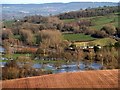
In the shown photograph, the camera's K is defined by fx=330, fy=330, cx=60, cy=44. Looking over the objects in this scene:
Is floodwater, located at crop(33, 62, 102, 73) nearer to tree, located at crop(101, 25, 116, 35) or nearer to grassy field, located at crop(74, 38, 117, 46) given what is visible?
grassy field, located at crop(74, 38, 117, 46)

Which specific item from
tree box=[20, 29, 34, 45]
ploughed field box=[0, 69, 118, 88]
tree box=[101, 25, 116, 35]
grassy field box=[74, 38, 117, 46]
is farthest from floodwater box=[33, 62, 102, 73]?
ploughed field box=[0, 69, 118, 88]

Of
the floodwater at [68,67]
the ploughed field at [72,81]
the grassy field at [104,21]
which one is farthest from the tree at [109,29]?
the ploughed field at [72,81]

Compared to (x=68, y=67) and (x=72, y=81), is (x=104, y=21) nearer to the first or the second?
(x=68, y=67)

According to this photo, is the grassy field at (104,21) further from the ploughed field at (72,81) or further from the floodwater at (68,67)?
the ploughed field at (72,81)

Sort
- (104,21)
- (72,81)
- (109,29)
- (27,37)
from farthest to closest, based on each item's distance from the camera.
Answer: (104,21), (27,37), (109,29), (72,81)

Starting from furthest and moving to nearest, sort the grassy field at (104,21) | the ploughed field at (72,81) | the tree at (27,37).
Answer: the grassy field at (104,21), the tree at (27,37), the ploughed field at (72,81)

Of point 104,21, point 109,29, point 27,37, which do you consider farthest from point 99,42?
point 27,37

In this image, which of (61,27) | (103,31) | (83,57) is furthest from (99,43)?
(61,27)

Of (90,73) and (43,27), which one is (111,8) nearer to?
(43,27)
